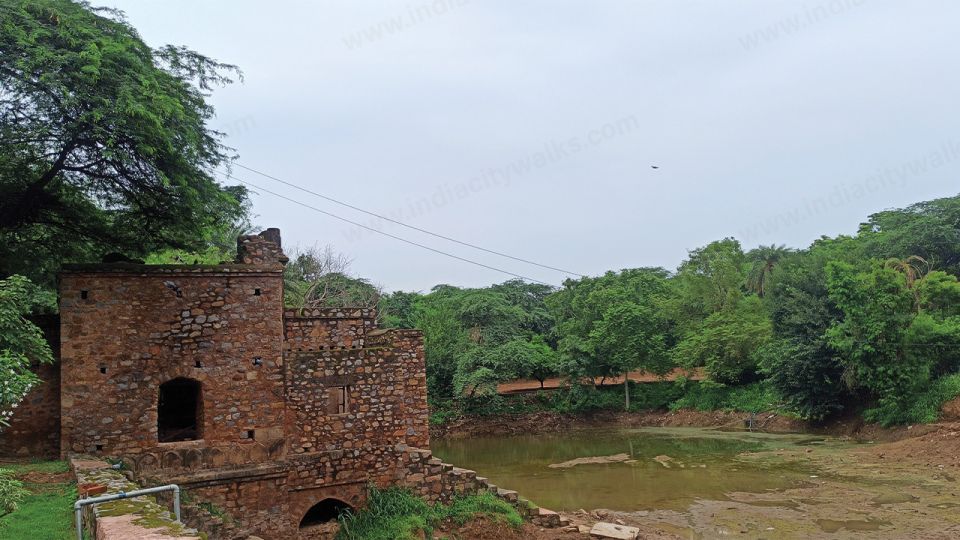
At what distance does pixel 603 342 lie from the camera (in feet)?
118

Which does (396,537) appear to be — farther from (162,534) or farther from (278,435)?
(162,534)

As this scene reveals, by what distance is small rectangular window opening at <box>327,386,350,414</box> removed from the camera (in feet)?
39.2

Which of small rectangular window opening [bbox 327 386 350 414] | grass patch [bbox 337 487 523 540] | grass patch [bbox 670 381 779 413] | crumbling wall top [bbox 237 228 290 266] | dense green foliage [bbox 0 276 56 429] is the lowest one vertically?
grass patch [bbox 670 381 779 413]

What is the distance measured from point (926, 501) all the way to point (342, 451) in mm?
13359

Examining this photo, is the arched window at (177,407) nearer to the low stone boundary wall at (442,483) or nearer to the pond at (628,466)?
the low stone boundary wall at (442,483)

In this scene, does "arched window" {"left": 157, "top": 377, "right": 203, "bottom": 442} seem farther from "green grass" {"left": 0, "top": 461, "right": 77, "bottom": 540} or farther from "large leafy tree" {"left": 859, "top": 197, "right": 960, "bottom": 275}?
"large leafy tree" {"left": 859, "top": 197, "right": 960, "bottom": 275}

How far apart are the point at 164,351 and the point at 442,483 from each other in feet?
18.2

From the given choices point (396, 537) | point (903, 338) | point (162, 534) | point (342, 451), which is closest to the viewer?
point (162, 534)

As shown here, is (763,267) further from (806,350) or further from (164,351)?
(164,351)

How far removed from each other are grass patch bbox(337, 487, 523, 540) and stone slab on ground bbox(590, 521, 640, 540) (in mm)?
1629

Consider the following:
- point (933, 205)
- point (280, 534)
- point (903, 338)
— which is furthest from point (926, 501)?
point (933, 205)

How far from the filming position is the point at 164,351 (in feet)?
35.7

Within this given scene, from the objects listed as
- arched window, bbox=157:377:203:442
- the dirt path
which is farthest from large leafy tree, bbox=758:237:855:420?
arched window, bbox=157:377:203:442

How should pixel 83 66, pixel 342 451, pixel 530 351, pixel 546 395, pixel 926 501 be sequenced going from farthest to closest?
1. pixel 546 395
2. pixel 530 351
3. pixel 926 501
4. pixel 342 451
5. pixel 83 66
